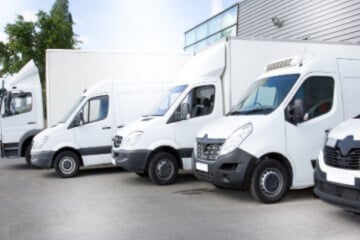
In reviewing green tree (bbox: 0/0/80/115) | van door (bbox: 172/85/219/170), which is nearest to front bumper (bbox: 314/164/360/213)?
van door (bbox: 172/85/219/170)

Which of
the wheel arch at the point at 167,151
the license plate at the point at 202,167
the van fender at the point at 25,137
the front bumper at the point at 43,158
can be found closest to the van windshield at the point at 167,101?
the wheel arch at the point at 167,151

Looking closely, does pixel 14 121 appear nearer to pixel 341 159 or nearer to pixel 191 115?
pixel 191 115

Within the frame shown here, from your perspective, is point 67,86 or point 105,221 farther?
point 67,86

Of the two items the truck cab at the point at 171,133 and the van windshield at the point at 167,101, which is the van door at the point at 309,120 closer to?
the truck cab at the point at 171,133

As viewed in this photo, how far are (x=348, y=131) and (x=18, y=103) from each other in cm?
1006

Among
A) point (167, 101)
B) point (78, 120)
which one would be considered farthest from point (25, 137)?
point (167, 101)

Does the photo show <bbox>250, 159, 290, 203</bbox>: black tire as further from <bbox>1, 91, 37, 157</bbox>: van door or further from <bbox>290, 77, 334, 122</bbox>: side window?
<bbox>1, 91, 37, 157</bbox>: van door

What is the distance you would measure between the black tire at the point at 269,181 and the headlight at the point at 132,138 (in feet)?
9.73

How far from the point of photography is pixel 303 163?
24.7 feet

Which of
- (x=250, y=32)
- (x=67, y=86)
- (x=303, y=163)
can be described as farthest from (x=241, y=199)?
(x=250, y=32)

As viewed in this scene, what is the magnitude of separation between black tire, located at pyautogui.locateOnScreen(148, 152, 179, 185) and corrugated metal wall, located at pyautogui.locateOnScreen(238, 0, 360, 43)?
4940mm

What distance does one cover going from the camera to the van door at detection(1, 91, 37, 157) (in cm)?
1323

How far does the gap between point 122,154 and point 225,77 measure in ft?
8.66

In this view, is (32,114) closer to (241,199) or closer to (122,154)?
(122,154)
